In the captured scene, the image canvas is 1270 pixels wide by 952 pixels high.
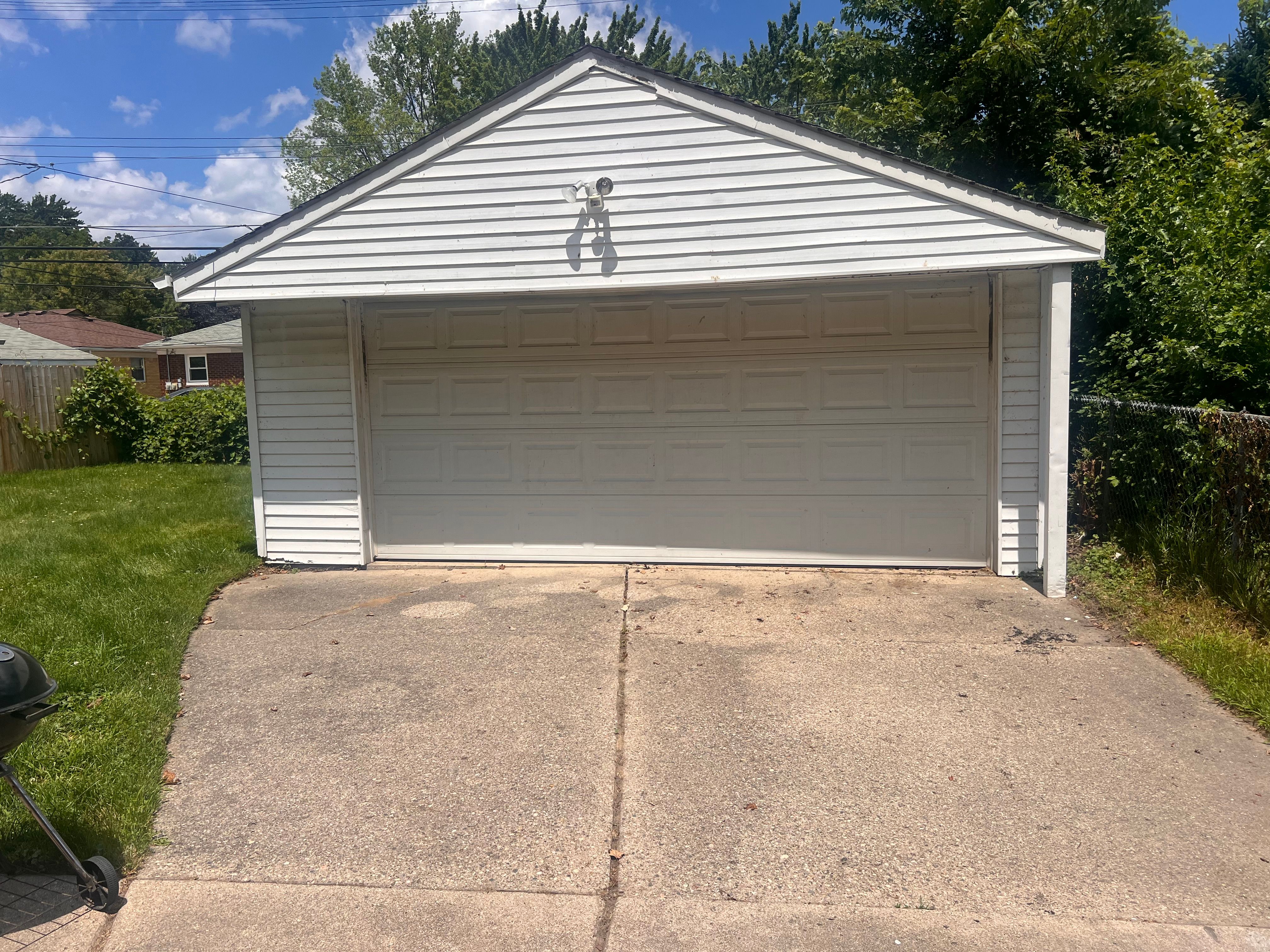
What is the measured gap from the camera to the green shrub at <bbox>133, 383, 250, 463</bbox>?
15414 millimetres

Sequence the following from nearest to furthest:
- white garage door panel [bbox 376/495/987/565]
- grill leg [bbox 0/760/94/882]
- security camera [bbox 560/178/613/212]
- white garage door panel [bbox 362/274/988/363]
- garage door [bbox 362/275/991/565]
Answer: grill leg [bbox 0/760/94/882]
security camera [bbox 560/178/613/212]
white garage door panel [bbox 362/274/988/363]
garage door [bbox 362/275/991/565]
white garage door panel [bbox 376/495/987/565]

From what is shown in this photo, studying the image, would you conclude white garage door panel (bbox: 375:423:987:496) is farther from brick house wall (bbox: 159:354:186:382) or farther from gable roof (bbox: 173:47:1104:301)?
brick house wall (bbox: 159:354:186:382)

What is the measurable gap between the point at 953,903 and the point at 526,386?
5628mm

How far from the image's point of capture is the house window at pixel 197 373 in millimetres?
32156

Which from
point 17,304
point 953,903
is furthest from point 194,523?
point 17,304

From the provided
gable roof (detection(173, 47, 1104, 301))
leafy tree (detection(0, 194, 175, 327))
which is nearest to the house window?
leafy tree (detection(0, 194, 175, 327))

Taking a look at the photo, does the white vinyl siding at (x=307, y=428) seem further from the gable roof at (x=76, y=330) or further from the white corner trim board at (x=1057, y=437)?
the gable roof at (x=76, y=330)

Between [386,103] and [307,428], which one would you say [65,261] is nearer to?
[386,103]

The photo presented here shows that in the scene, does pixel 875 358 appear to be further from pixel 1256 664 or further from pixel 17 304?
pixel 17 304

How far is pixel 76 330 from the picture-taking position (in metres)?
33.2

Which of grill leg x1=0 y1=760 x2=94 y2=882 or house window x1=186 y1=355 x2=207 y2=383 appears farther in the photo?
house window x1=186 y1=355 x2=207 y2=383

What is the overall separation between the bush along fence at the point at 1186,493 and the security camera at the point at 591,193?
171 inches

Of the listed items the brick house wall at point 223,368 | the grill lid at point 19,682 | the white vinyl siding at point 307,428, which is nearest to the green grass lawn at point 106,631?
the white vinyl siding at point 307,428

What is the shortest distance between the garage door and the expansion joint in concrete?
7.20ft
